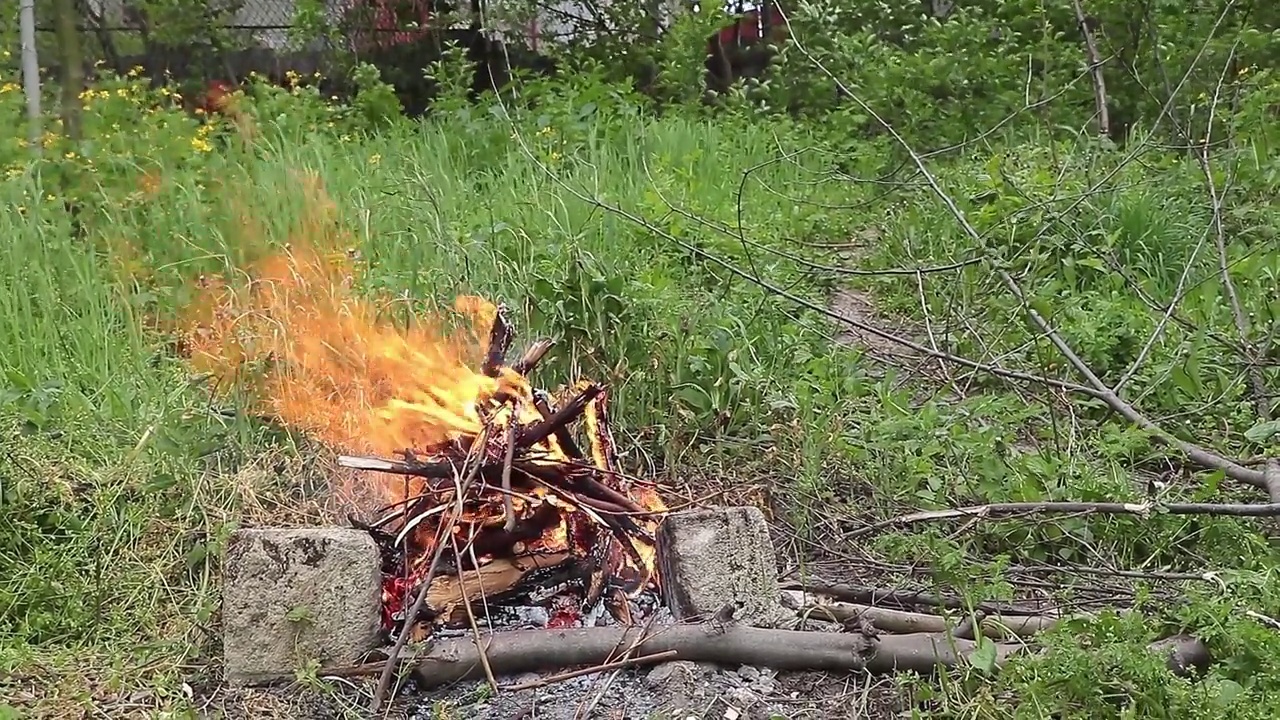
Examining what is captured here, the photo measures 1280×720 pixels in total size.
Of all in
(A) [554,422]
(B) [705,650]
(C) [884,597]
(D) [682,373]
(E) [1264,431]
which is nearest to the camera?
(B) [705,650]

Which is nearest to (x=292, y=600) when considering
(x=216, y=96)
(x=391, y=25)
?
(x=216, y=96)

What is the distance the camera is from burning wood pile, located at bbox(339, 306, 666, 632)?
2447 mm

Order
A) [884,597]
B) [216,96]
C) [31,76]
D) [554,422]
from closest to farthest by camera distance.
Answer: [554,422] < [884,597] < [31,76] < [216,96]

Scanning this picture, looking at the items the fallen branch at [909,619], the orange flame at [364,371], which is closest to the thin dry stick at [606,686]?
the orange flame at [364,371]

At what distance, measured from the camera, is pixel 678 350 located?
3.42 m

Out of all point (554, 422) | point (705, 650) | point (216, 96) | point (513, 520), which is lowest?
point (705, 650)

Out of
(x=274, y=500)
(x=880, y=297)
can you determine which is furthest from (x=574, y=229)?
(x=274, y=500)

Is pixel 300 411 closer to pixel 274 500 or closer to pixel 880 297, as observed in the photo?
pixel 274 500

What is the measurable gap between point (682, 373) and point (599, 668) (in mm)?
1293

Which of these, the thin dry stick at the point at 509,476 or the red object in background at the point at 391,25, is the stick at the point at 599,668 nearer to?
the thin dry stick at the point at 509,476

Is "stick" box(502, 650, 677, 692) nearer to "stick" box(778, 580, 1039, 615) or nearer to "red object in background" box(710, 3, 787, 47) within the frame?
"stick" box(778, 580, 1039, 615)

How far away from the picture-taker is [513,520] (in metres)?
2.38

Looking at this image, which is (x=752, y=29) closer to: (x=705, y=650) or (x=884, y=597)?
(x=884, y=597)

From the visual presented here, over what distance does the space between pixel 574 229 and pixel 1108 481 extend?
2.37 m
